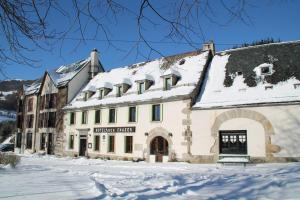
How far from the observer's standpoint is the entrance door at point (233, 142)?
70.2ft

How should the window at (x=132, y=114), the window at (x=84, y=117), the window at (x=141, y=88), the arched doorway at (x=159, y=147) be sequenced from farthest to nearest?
the window at (x=84, y=117) < the window at (x=141, y=88) < the window at (x=132, y=114) < the arched doorway at (x=159, y=147)

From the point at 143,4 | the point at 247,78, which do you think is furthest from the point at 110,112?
the point at 143,4

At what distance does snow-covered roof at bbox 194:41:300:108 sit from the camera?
2123 cm

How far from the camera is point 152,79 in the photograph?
92.5 ft

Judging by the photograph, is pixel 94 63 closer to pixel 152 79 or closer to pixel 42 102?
pixel 42 102

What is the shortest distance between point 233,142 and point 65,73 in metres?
24.2

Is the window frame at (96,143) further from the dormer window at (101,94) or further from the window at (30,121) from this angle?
the window at (30,121)

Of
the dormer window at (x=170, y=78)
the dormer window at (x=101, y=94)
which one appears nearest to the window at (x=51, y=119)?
the dormer window at (x=101, y=94)

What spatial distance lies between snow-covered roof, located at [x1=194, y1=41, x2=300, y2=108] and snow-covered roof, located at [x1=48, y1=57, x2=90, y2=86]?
16748 mm

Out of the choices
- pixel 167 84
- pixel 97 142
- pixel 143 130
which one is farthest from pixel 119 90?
pixel 167 84

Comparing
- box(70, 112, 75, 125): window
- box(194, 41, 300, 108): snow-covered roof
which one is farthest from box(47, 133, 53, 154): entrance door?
box(194, 41, 300, 108): snow-covered roof

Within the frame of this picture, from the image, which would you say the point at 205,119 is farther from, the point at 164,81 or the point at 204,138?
the point at 164,81

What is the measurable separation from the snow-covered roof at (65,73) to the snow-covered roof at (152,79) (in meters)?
2.55

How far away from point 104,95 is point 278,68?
16.0 m
